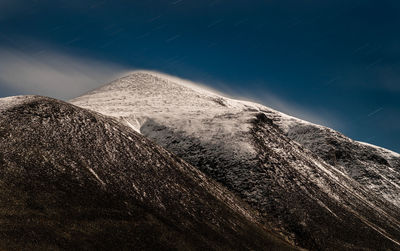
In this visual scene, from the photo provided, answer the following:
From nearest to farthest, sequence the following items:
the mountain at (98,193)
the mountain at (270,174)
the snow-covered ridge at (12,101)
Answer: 1. the mountain at (98,193)
2. the snow-covered ridge at (12,101)
3. the mountain at (270,174)

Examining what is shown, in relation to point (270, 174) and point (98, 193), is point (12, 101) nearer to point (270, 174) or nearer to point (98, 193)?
point (98, 193)

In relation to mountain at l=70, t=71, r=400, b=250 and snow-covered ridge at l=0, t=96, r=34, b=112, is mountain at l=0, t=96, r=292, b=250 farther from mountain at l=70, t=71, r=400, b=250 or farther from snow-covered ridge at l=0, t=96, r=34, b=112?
mountain at l=70, t=71, r=400, b=250

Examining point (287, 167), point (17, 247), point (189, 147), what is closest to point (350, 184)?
point (287, 167)

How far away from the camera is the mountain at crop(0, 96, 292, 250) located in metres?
26.5

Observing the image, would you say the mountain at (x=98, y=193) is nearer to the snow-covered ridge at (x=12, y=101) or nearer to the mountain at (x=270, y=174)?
the snow-covered ridge at (x=12, y=101)

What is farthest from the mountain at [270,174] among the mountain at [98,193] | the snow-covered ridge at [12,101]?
the snow-covered ridge at [12,101]

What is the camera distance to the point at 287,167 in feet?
206

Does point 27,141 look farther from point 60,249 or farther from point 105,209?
point 60,249

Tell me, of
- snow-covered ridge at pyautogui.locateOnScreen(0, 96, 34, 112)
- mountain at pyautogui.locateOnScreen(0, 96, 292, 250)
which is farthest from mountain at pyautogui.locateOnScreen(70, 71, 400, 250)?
snow-covered ridge at pyautogui.locateOnScreen(0, 96, 34, 112)

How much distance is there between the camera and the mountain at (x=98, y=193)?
26547mm

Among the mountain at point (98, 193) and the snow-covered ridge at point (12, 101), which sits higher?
the snow-covered ridge at point (12, 101)

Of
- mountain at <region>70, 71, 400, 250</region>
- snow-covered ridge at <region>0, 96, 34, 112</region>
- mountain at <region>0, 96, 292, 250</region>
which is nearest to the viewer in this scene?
mountain at <region>0, 96, 292, 250</region>

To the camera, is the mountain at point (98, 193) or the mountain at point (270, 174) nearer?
the mountain at point (98, 193)

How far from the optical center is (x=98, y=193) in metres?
33.7
